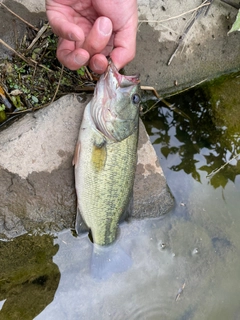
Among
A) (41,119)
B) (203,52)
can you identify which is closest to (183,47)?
(203,52)

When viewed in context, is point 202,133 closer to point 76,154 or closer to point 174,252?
point 174,252

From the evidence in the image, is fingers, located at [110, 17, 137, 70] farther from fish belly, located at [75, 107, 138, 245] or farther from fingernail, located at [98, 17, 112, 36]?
fish belly, located at [75, 107, 138, 245]

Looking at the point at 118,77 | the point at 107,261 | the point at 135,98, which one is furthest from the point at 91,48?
the point at 107,261

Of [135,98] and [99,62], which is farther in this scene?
[135,98]

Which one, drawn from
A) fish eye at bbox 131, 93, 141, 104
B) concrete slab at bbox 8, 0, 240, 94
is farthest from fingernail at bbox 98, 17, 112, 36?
concrete slab at bbox 8, 0, 240, 94

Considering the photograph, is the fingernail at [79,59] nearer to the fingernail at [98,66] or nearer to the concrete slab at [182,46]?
the fingernail at [98,66]

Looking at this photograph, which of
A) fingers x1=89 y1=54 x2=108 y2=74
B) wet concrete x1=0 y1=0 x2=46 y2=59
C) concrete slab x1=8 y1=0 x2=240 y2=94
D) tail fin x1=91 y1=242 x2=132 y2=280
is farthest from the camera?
concrete slab x1=8 y1=0 x2=240 y2=94
